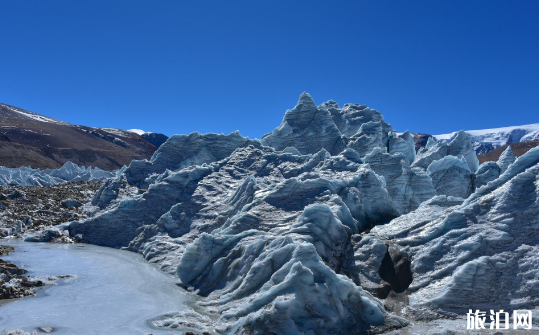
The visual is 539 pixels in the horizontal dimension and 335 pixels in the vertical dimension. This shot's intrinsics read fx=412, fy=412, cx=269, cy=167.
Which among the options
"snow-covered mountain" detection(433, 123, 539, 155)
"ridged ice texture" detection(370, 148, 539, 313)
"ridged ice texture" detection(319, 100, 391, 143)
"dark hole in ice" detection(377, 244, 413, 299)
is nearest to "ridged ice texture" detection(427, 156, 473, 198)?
"ridged ice texture" detection(319, 100, 391, 143)

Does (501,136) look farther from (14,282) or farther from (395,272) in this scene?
(14,282)

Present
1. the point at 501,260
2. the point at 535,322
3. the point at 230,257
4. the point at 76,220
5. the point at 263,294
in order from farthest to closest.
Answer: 1. the point at 76,220
2. the point at 230,257
3. the point at 501,260
4. the point at 263,294
5. the point at 535,322

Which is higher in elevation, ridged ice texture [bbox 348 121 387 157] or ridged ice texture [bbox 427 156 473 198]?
ridged ice texture [bbox 348 121 387 157]

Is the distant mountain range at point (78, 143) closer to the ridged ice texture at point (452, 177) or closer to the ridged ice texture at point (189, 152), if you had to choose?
the ridged ice texture at point (452, 177)

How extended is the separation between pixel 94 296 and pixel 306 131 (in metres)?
27.6

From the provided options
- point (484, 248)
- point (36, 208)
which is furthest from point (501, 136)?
point (484, 248)

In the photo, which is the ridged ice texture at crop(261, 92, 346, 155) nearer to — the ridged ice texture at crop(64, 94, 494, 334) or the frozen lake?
the ridged ice texture at crop(64, 94, 494, 334)

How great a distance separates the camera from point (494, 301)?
41.7 feet

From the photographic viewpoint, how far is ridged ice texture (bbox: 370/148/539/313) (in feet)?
42.3

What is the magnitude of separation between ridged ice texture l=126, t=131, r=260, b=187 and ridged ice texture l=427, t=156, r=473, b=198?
14.7 metres

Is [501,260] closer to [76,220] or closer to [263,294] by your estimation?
[263,294]

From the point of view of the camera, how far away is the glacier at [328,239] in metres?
12.4

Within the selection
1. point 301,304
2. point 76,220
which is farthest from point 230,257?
point 76,220

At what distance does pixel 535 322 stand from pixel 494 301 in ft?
3.99
